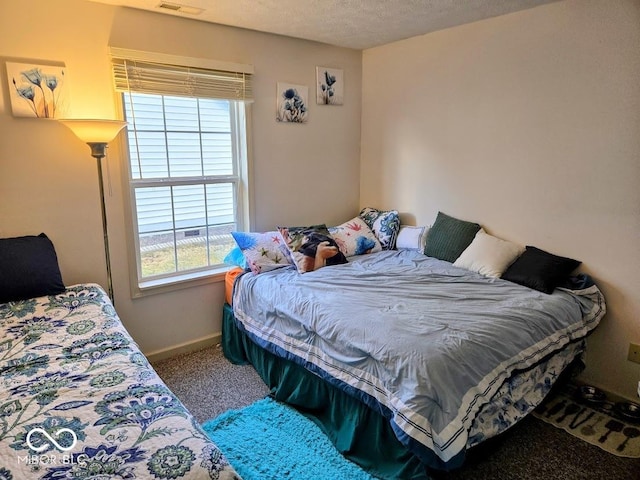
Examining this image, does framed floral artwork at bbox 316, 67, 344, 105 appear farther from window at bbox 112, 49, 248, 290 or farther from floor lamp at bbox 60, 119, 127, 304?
floor lamp at bbox 60, 119, 127, 304

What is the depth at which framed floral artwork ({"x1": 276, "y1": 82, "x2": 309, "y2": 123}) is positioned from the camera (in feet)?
10.6

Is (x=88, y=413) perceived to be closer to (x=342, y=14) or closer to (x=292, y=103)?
(x=342, y=14)

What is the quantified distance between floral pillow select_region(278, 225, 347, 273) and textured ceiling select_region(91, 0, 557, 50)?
140 cm

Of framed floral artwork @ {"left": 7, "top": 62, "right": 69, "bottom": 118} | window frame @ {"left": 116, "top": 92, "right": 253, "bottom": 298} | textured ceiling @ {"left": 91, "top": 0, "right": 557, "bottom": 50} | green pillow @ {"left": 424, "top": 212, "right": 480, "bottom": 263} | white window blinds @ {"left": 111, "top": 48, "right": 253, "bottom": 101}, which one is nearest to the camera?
framed floral artwork @ {"left": 7, "top": 62, "right": 69, "bottom": 118}

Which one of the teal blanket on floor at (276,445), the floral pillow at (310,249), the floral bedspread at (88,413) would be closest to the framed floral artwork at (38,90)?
the floral bedspread at (88,413)

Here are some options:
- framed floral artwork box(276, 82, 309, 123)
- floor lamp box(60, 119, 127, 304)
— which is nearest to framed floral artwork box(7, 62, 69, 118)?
floor lamp box(60, 119, 127, 304)

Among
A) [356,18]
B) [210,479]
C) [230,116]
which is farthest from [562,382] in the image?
[230,116]

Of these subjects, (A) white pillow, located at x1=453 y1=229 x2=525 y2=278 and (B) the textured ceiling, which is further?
(A) white pillow, located at x1=453 y1=229 x2=525 y2=278

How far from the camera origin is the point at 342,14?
2645 millimetres

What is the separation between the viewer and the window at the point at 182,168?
2.71 m

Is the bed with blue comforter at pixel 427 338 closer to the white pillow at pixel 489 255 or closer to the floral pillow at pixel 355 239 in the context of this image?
the white pillow at pixel 489 255

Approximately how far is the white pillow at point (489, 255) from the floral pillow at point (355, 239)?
70 centimetres

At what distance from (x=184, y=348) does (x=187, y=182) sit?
1180 mm

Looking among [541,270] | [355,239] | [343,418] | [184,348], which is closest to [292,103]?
[355,239]
